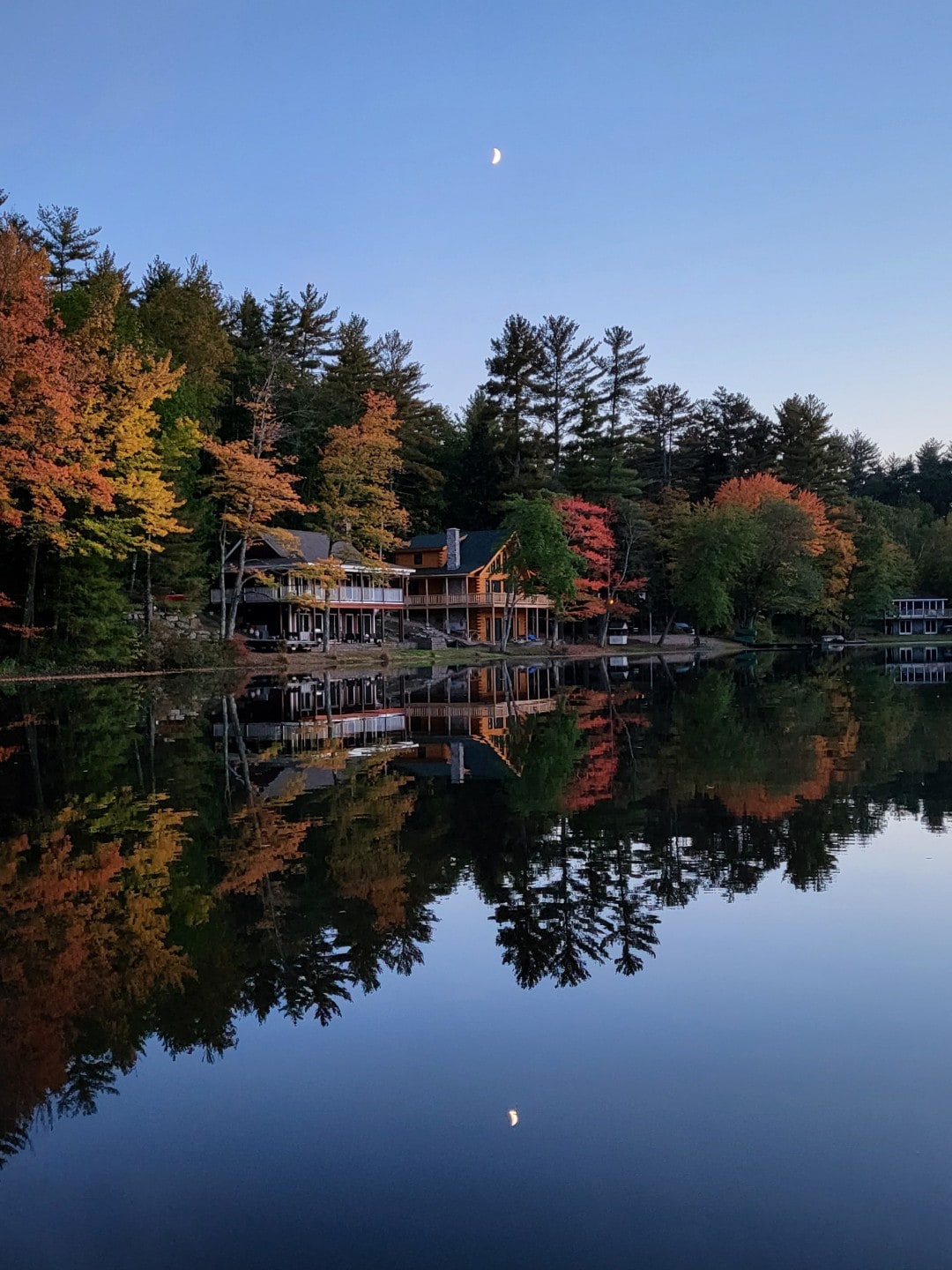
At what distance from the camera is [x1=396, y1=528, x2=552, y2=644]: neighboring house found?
62.3 meters

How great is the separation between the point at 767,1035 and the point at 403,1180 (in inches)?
100

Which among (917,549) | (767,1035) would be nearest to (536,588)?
(767,1035)

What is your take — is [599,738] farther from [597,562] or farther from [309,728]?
[597,562]

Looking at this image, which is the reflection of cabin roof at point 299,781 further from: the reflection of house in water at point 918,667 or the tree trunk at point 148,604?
the reflection of house in water at point 918,667

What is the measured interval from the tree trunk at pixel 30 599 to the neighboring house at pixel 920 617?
272 ft

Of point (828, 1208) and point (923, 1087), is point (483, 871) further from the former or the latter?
point (828, 1208)

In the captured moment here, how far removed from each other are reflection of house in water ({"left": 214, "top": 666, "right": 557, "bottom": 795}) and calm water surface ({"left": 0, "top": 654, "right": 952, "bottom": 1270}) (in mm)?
2295

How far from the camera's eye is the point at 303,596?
160 ft

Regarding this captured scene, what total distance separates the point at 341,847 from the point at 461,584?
171 ft

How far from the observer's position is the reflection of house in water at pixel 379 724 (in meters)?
17.3

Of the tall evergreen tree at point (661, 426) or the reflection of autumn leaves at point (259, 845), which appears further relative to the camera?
the tall evergreen tree at point (661, 426)

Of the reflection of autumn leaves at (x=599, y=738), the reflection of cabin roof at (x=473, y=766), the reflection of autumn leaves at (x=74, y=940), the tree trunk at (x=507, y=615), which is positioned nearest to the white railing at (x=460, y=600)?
the tree trunk at (x=507, y=615)

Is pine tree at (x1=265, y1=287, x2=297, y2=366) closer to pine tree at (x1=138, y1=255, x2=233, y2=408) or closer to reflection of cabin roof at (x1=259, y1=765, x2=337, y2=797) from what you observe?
pine tree at (x1=138, y1=255, x2=233, y2=408)

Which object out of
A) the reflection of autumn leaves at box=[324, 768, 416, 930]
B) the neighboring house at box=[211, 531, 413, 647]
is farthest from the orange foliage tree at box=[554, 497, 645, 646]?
the reflection of autumn leaves at box=[324, 768, 416, 930]
